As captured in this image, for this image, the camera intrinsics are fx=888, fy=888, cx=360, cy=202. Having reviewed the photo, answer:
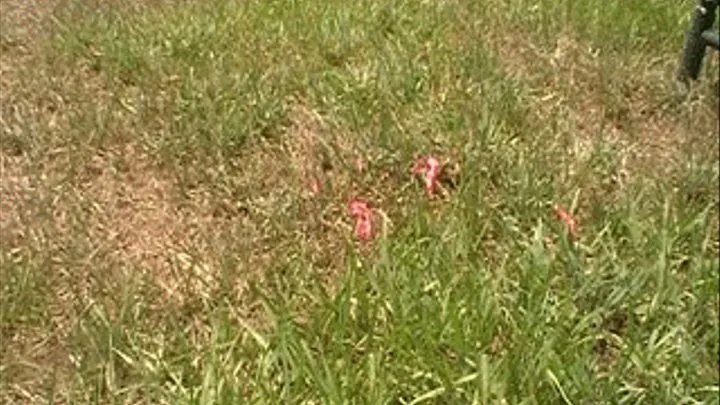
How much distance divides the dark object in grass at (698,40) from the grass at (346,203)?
3.6 inches

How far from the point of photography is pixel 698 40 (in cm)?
310

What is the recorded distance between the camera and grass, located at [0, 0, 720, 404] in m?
2.20

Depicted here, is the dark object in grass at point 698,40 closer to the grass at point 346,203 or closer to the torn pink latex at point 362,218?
the grass at point 346,203

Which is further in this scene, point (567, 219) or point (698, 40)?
point (698, 40)

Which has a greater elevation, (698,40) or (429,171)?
(698,40)

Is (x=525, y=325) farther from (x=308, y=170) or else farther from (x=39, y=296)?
(x=39, y=296)

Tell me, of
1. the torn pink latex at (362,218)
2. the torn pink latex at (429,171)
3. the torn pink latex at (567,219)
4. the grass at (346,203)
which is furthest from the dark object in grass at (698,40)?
the torn pink latex at (362,218)

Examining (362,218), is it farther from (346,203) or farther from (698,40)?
(698,40)

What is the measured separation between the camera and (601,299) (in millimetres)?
2320

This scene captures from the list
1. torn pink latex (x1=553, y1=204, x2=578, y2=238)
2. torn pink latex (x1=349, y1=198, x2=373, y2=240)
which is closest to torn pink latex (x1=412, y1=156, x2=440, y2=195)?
torn pink latex (x1=349, y1=198, x2=373, y2=240)

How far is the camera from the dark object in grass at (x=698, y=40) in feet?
10.0

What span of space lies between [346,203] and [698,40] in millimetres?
1370

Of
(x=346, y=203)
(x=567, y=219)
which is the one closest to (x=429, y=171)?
(x=346, y=203)

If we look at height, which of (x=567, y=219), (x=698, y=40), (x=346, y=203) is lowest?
(x=346, y=203)
